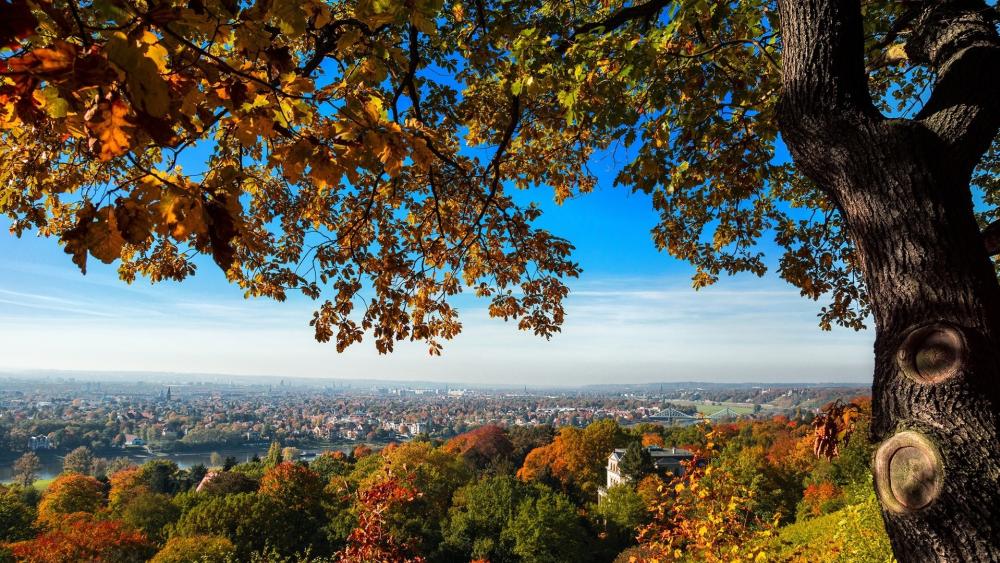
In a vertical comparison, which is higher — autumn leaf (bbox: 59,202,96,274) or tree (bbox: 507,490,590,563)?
autumn leaf (bbox: 59,202,96,274)

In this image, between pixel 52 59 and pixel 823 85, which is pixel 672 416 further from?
pixel 52 59

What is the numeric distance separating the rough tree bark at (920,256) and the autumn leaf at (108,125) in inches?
101

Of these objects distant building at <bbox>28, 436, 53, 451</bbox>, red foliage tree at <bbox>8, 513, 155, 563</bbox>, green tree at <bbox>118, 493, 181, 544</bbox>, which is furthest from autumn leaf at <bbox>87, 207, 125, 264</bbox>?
distant building at <bbox>28, 436, 53, 451</bbox>

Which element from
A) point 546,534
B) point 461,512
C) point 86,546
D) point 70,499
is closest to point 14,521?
point 70,499

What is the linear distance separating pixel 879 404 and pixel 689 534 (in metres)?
7.63

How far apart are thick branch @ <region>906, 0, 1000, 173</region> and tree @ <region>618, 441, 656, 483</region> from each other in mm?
34084

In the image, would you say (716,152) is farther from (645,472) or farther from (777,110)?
(645,472)

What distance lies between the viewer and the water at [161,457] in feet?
282

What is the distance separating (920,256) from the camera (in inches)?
75.8

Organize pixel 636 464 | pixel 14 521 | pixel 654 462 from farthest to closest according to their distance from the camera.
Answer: pixel 654 462, pixel 636 464, pixel 14 521

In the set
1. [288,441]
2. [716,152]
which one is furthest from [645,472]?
[288,441]

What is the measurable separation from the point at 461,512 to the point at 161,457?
314 feet

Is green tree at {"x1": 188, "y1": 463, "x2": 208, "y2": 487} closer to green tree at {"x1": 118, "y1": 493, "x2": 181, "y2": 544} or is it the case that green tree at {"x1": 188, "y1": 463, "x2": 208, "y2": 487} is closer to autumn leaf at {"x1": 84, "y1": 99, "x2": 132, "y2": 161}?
green tree at {"x1": 118, "y1": 493, "x2": 181, "y2": 544}

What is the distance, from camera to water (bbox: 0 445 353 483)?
3378 inches
